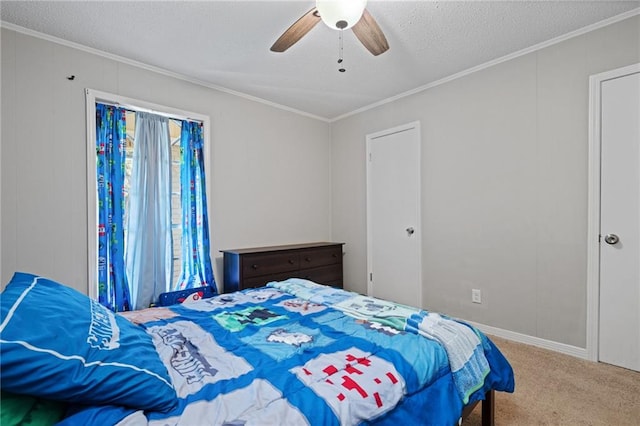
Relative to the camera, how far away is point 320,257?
3887 millimetres

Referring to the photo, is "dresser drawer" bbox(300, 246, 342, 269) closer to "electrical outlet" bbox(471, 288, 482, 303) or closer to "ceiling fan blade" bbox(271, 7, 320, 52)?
"electrical outlet" bbox(471, 288, 482, 303)

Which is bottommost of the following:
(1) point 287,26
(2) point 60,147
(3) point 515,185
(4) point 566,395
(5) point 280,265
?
(4) point 566,395

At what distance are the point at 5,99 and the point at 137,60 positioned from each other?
3.26ft

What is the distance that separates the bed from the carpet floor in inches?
15.6

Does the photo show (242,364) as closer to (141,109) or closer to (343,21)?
(343,21)

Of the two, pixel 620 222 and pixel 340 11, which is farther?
pixel 620 222

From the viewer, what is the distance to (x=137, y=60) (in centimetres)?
283

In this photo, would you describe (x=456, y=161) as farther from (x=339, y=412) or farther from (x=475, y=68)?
(x=339, y=412)

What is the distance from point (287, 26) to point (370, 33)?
781 mm

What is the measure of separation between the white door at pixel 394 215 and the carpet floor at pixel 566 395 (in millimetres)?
1348

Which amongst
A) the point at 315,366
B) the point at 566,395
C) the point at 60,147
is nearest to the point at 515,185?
the point at 566,395

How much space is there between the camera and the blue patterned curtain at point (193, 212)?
319cm

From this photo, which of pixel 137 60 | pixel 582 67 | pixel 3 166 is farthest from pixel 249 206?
pixel 582 67

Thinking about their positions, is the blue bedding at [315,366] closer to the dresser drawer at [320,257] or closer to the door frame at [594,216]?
the door frame at [594,216]
